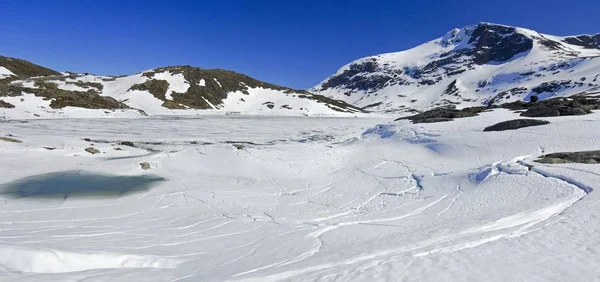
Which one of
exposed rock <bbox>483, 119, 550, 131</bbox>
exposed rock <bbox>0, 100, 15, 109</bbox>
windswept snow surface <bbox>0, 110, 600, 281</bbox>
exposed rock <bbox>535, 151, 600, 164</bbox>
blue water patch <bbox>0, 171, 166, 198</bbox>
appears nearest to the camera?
windswept snow surface <bbox>0, 110, 600, 281</bbox>

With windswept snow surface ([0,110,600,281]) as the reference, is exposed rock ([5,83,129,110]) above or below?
above

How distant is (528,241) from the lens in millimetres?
6598

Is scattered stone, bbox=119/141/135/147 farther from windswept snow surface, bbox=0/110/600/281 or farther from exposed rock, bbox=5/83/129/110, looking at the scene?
exposed rock, bbox=5/83/129/110

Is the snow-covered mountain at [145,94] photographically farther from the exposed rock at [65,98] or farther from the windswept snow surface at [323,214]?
the windswept snow surface at [323,214]

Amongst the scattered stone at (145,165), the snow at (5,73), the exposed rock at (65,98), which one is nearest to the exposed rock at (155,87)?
the exposed rock at (65,98)

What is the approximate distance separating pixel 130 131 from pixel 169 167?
732 inches

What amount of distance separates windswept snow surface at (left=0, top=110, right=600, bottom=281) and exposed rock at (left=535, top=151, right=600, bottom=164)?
2.23ft

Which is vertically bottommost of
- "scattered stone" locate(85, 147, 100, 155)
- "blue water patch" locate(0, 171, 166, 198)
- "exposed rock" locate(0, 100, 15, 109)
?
"blue water patch" locate(0, 171, 166, 198)

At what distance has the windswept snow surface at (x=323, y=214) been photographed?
599 centimetres

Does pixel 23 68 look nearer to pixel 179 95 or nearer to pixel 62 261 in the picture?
pixel 179 95

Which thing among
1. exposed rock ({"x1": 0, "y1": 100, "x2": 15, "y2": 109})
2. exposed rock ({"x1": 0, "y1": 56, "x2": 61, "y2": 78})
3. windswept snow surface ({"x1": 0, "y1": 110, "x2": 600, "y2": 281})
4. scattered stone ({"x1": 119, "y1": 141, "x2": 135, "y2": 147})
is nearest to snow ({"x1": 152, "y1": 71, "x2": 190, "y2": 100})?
exposed rock ({"x1": 0, "y1": 56, "x2": 61, "y2": 78})

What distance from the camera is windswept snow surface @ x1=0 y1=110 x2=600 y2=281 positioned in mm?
5992

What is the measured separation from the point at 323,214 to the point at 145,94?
66.7m

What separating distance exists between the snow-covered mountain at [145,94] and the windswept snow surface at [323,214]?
30.0 m
